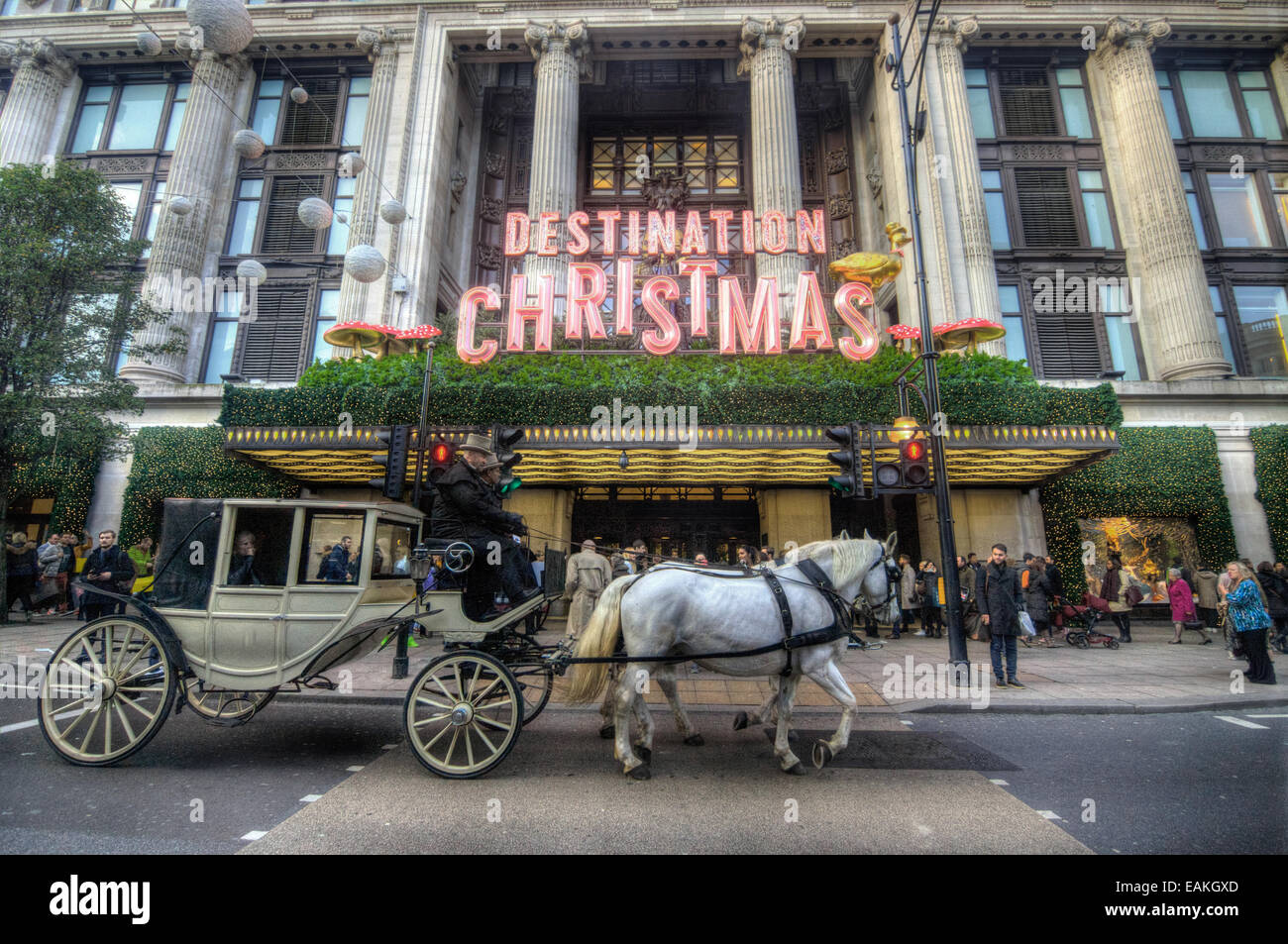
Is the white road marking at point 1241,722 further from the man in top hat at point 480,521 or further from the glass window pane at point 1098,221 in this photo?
the glass window pane at point 1098,221

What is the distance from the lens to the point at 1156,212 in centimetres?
1995

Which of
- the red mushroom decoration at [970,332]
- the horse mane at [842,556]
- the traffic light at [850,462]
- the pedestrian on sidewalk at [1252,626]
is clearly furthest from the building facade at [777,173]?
the horse mane at [842,556]

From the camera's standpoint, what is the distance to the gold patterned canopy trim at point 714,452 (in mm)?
13523

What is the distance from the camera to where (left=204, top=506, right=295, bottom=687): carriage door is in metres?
4.77

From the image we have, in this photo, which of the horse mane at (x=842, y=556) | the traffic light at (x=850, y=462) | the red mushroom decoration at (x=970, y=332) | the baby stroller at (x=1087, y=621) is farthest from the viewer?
the red mushroom decoration at (x=970, y=332)

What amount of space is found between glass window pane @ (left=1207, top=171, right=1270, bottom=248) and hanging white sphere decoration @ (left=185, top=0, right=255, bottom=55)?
3050 cm

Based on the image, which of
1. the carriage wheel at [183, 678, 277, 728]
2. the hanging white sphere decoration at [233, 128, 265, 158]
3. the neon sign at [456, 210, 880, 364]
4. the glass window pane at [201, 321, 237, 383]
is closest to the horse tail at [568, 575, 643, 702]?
the carriage wheel at [183, 678, 277, 728]

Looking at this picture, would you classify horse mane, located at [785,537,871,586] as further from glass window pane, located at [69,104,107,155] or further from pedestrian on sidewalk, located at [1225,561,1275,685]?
glass window pane, located at [69,104,107,155]

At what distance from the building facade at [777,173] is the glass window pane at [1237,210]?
0.33 ft

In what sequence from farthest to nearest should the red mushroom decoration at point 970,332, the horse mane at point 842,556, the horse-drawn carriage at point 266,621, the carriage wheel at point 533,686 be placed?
the red mushroom decoration at point 970,332 → the horse mane at point 842,556 → the carriage wheel at point 533,686 → the horse-drawn carriage at point 266,621

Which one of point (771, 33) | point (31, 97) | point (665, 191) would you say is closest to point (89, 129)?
point (31, 97)

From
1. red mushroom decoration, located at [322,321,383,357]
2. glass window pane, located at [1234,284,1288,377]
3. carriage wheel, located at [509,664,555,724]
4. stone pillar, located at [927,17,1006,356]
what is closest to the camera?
carriage wheel, located at [509,664,555,724]

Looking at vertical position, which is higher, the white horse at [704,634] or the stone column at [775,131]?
the stone column at [775,131]

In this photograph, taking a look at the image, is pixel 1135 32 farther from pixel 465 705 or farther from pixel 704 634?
pixel 465 705
